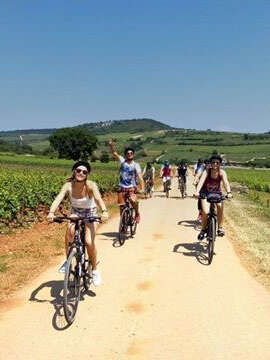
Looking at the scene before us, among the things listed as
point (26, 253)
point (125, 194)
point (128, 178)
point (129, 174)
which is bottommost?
point (26, 253)

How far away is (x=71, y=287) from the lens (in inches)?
259

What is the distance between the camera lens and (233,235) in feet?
45.0

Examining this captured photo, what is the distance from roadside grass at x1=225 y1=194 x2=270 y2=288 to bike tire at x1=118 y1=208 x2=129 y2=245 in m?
3.00

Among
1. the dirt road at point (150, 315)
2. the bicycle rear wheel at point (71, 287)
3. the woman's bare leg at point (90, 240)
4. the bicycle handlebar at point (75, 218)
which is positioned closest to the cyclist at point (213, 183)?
the dirt road at point (150, 315)

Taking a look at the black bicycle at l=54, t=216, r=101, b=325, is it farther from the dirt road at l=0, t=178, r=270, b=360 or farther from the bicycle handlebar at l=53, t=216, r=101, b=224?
the dirt road at l=0, t=178, r=270, b=360

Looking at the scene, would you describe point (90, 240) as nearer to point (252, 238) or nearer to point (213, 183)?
point (213, 183)

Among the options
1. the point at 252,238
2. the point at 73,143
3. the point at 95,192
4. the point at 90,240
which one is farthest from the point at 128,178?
the point at 73,143

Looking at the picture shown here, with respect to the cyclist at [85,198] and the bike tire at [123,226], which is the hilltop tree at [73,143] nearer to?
the bike tire at [123,226]

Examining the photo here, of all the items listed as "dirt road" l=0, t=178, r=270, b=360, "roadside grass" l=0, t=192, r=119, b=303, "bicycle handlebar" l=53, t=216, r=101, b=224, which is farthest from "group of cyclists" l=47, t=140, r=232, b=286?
"roadside grass" l=0, t=192, r=119, b=303

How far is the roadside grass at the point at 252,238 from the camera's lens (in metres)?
9.61

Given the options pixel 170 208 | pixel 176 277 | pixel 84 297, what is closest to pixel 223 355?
pixel 84 297

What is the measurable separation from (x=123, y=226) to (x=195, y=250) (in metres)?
2.06

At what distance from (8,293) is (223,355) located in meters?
3.86

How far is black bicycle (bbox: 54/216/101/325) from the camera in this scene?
623cm
